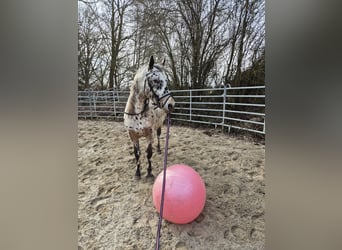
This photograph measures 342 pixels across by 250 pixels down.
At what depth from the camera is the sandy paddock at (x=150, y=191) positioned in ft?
4.28

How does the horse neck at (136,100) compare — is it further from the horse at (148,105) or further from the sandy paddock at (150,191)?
the sandy paddock at (150,191)

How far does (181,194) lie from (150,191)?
22 centimetres

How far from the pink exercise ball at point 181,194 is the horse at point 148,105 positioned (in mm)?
148

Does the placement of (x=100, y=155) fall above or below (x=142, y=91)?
below

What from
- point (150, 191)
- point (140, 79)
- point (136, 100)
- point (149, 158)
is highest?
point (140, 79)

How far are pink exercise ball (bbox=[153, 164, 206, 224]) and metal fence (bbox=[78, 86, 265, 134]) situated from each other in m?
0.29

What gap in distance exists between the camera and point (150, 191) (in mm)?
1361

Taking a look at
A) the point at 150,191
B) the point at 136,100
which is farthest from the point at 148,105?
the point at 150,191

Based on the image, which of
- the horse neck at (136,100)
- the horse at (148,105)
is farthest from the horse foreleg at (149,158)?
the horse neck at (136,100)

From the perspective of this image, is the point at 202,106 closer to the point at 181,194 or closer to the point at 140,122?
the point at 140,122
